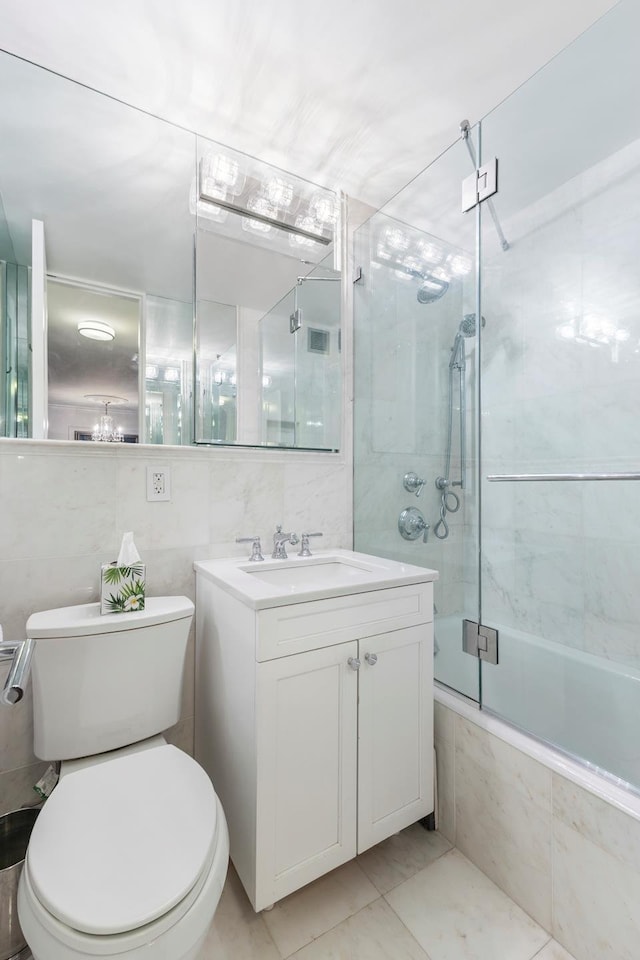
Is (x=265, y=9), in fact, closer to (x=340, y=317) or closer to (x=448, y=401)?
(x=340, y=317)

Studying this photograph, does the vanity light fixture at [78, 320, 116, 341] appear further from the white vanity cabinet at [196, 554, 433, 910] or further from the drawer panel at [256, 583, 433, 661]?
the drawer panel at [256, 583, 433, 661]

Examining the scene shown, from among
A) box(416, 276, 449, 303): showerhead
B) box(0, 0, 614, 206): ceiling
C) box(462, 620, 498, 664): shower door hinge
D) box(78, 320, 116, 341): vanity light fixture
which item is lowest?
box(462, 620, 498, 664): shower door hinge

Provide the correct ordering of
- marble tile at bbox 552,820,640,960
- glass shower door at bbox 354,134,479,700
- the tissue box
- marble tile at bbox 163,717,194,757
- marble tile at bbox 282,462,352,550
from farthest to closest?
1. marble tile at bbox 282,462,352,550
2. glass shower door at bbox 354,134,479,700
3. marble tile at bbox 163,717,194,757
4. the tissue box
5. marble tile at bbox 552,820,640,960

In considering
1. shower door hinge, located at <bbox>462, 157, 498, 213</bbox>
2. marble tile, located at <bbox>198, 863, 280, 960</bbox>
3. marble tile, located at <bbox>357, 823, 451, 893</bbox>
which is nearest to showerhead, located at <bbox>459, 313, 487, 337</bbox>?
shower door hinge, located at <bbox>462, 157, 498, 213</bbox>

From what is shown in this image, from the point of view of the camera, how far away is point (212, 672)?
1332 mm

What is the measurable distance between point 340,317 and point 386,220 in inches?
18.5

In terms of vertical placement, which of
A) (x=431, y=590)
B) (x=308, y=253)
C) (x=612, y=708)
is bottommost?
(x=612, y=708)

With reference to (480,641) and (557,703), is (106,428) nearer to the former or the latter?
(480,641)

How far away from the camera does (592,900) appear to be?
100 cm

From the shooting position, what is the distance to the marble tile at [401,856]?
1257 millimetres

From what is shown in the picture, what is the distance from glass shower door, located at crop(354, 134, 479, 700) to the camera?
1.58 m

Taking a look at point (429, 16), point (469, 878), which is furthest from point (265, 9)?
point (469, 878)

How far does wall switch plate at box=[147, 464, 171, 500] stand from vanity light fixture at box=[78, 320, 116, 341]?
18.1 inches

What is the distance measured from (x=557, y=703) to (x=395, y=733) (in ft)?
1.94
